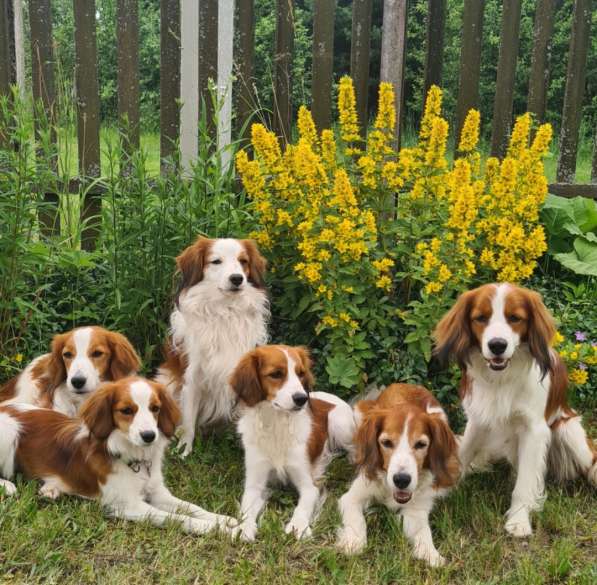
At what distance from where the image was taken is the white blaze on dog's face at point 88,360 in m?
4.01

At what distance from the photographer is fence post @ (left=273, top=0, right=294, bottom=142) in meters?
5.68

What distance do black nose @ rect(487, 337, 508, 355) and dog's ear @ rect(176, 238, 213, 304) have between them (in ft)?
5.59

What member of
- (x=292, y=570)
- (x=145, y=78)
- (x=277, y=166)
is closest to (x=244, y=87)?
(x=277, y=166)

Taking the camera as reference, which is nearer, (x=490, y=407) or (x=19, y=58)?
(x=490, y=407)

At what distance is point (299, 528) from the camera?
140 inches

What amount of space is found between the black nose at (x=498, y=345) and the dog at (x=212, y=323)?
1484 mm

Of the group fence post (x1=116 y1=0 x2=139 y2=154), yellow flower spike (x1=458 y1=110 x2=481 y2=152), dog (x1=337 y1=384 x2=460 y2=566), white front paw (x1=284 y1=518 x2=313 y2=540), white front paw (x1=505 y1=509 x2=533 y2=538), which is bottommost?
white front paw (x1=284 y1=518 x2=313 y2=540)

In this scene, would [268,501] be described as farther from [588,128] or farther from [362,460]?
[588,128]

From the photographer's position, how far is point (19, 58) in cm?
615

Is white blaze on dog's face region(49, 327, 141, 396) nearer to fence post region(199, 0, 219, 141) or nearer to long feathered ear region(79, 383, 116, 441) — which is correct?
long feathered ear region(79, 383, 116, 441)

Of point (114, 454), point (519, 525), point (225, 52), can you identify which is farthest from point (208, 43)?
point (519, 525)

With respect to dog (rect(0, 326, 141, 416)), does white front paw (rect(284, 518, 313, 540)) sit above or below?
below

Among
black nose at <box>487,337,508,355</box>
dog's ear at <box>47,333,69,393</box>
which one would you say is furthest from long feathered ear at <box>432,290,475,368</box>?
dog's ear at <box>47,333,69,393</box>

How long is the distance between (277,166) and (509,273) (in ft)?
5.08
